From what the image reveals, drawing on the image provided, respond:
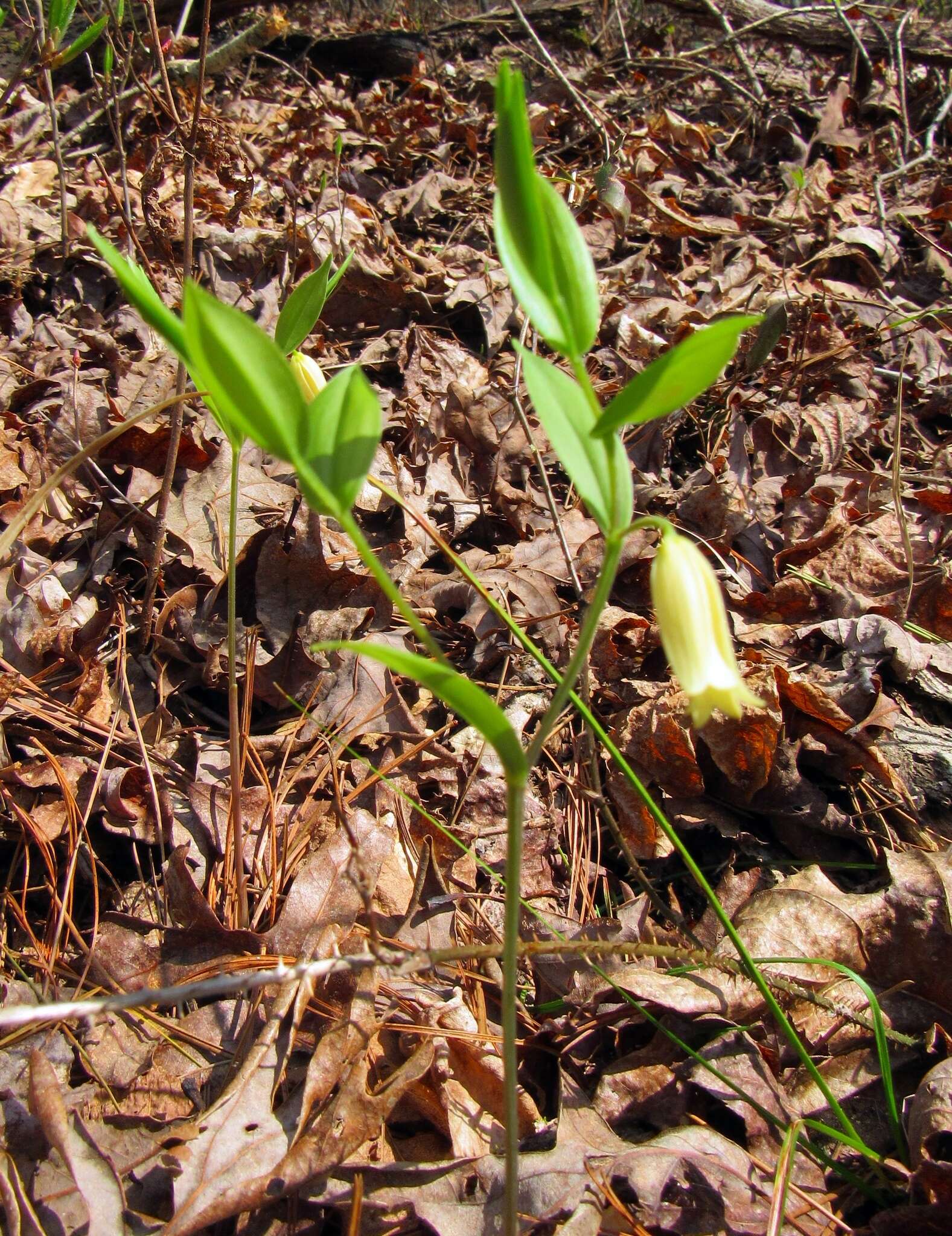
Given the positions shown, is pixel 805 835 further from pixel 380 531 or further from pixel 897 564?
pixel 380 531

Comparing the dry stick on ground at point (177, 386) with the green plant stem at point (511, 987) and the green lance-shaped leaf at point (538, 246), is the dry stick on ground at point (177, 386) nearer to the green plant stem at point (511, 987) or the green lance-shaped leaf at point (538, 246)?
the green lance-shaped leaf at point (538, 246)

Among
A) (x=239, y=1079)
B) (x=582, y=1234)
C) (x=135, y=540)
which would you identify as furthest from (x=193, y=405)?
(x=582, y=1234)

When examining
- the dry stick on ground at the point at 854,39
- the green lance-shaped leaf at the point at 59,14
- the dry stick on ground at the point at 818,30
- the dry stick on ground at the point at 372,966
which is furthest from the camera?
the dry stick on ground at the point at 818,30

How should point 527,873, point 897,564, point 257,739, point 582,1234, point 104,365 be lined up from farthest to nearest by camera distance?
1. point 104,365
2. point 897,564
3. point 257,739
4. point 527,873
5. point 582,1234

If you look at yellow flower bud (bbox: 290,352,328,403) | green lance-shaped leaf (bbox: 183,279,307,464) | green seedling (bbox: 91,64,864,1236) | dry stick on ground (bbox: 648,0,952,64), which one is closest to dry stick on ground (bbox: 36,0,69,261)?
yellow flower bud (bbox: 290,352,328,403)

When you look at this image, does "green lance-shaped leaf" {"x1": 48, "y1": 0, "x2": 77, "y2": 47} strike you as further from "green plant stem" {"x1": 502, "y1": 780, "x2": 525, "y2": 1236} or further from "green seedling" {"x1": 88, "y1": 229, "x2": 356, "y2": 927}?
"green plant stem" {"x1": 502, "y1": 780, "x2": 525, "y2": 1236}

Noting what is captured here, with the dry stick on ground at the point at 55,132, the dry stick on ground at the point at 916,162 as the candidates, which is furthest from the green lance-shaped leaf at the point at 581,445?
the dry stick on ground at the point at 916,162

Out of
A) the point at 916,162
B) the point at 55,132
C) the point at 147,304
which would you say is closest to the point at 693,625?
the point at 147,304

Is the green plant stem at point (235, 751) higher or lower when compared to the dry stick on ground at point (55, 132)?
lower
